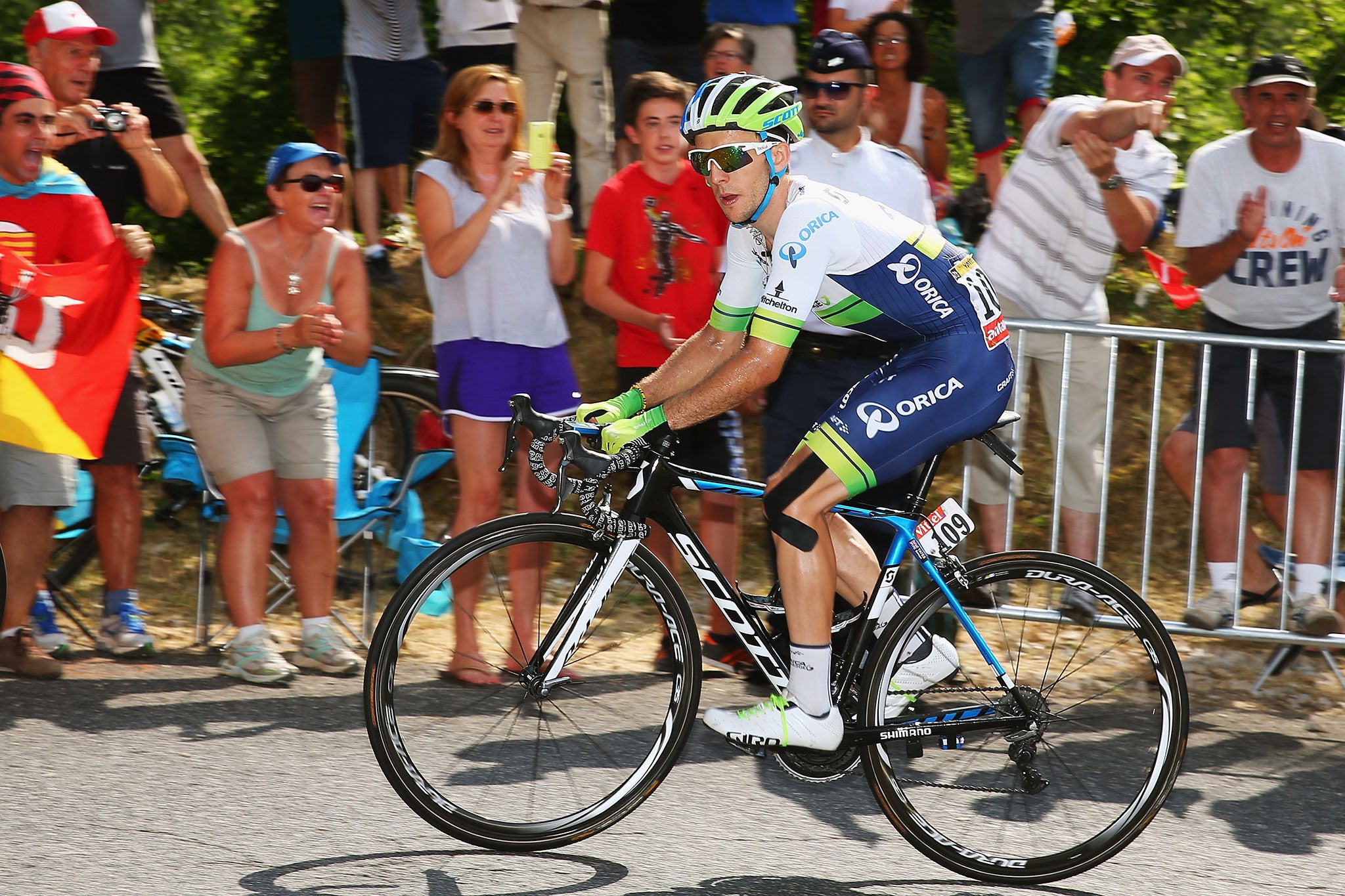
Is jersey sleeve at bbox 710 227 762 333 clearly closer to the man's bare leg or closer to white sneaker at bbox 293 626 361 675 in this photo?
white sneaker at bbox 293 626 361 675

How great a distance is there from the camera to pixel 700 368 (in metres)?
4.45

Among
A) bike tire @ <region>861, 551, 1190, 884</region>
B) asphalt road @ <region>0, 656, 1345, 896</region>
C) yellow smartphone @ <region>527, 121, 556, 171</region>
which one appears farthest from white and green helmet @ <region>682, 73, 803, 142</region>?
asphalt road @ <region>0, 656, 1345, 896</region>

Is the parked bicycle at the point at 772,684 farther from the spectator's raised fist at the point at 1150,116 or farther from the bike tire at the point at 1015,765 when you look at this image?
the spectator's raised fist at the point at 1150,116

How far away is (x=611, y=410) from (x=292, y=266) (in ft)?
7.98

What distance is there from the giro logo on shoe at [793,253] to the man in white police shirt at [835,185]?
1571 mm

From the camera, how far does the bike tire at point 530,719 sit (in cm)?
429

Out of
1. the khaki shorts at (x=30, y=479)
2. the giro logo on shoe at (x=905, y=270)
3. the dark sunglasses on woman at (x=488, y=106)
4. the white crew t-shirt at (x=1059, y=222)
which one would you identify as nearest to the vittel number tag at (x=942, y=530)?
the giro logo on shoe at (x=905, y=270)

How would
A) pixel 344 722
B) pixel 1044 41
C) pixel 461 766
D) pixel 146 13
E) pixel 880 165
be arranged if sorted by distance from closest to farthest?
pixel 461 766
pixel 344 722
pixel 880 165
pixel 146 13
pixel 1044 41

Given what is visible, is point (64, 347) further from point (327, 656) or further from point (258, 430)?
point (327, 656)

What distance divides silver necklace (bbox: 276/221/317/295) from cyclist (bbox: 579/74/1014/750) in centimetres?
227

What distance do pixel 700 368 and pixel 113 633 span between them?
325 cm

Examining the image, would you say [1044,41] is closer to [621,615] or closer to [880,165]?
[880,165]

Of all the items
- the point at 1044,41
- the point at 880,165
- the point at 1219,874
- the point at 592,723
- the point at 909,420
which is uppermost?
the point at 1044,41

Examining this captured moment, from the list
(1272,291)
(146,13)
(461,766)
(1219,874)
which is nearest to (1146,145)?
(1272,291)
